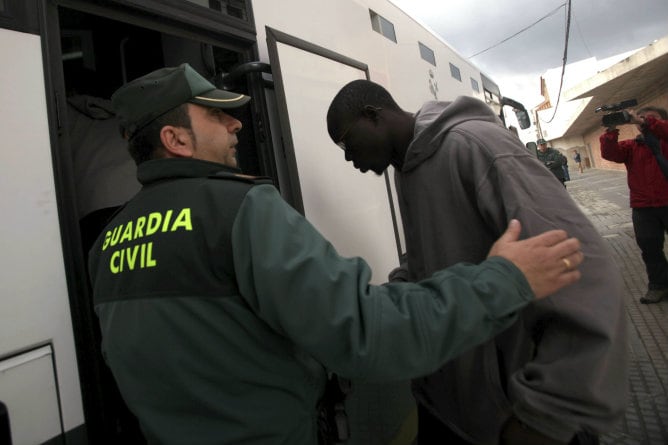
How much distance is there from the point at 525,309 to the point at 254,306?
26.4 inches

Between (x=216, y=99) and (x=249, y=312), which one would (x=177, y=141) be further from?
(x=249, y=312)

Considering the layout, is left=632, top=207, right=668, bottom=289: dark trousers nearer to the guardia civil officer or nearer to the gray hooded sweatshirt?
the gray hooded sweatshirt

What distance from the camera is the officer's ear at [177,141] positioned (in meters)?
1.07

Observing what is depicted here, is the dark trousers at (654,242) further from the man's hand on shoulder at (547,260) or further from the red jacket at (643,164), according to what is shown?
the man's hand on shoulder at (547,260)

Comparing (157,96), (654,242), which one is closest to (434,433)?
(157,96)

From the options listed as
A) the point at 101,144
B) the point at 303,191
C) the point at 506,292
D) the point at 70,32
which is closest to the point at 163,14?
the point at 101,144

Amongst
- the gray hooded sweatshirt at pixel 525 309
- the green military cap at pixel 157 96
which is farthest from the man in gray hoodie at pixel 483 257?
the green military cap at pixel 157 96

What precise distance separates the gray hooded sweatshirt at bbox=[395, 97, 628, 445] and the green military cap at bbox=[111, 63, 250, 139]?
67 centimetres

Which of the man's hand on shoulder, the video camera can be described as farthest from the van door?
the video camera

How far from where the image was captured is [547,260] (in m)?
0.83

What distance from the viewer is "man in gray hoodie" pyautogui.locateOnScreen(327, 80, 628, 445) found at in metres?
0.87

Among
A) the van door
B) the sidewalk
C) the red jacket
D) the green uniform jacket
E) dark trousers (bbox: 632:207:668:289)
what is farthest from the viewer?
dark trousers (bbox: 632:207:668:289)

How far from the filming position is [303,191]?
204cm

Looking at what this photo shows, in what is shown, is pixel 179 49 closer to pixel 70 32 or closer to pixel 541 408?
pixel 70 32
